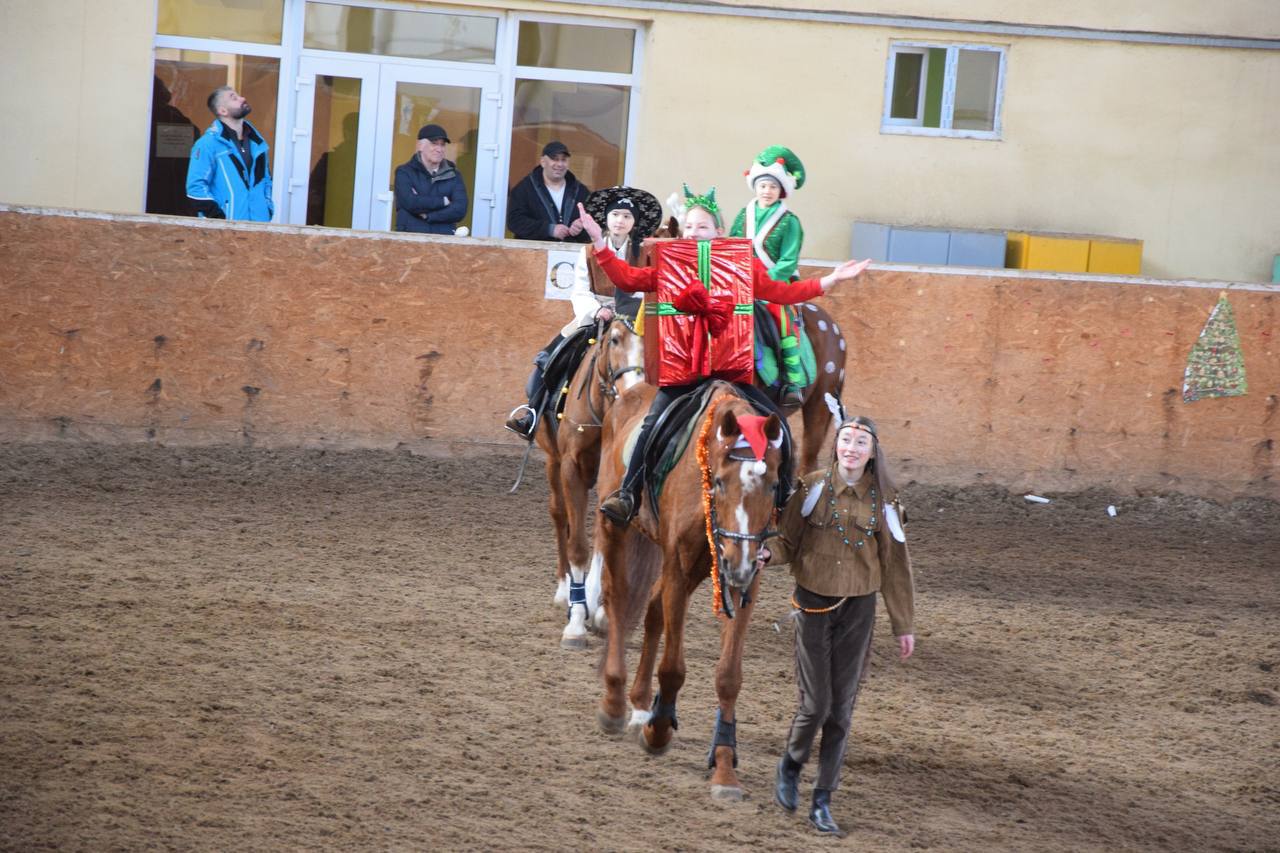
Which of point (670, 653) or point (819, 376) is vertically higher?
point (819, 376)

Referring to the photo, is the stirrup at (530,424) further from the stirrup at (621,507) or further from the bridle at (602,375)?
the stirrup at (621,507)

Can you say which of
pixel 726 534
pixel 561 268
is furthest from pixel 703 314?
pixel 561 268

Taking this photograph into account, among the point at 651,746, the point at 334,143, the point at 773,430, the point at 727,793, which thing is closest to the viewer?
the point at 773,430

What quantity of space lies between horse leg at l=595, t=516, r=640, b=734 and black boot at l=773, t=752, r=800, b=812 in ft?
2.89

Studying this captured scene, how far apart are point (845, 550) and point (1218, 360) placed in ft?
25.4

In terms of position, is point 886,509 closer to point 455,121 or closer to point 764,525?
point 764,525

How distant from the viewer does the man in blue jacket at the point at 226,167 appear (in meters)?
13.1

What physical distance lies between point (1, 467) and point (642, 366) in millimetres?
5917

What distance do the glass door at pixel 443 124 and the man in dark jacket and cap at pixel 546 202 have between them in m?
2.76

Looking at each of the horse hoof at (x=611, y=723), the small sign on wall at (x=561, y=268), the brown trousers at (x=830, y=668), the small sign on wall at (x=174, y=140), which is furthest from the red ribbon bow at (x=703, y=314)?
the small sign on wall at (x=174, y=140)

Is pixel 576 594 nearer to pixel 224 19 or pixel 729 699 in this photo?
pixel 729 699

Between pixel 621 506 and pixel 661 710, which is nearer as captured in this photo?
pixel 661 710

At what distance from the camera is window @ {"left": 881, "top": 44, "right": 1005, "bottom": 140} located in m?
16.7

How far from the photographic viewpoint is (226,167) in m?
13.2
